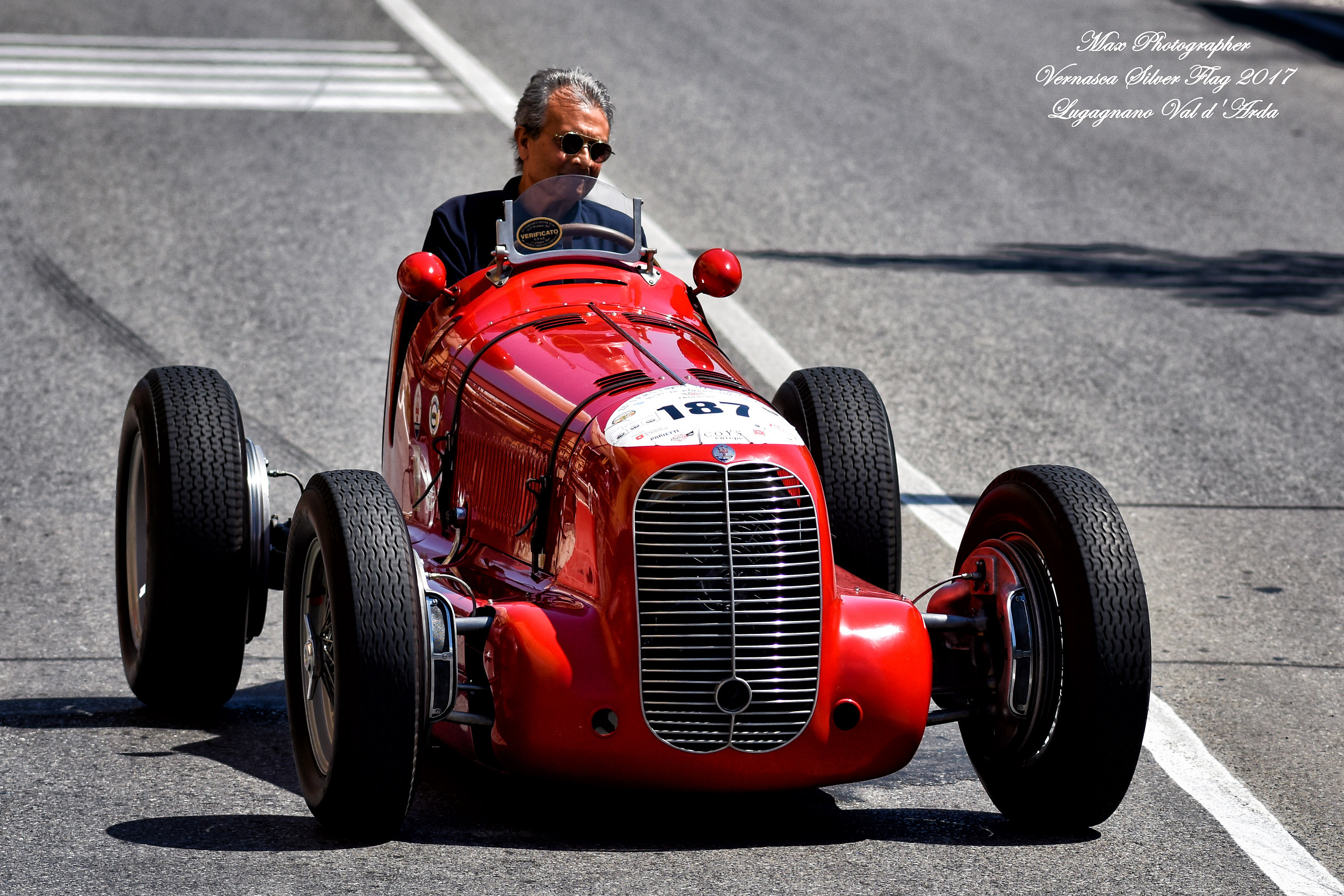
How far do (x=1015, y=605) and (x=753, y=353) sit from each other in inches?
217

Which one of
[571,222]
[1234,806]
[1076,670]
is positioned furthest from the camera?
[571,222]

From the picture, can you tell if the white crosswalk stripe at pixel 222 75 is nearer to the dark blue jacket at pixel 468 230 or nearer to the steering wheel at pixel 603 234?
the dark blue jacket at pixel 468 230

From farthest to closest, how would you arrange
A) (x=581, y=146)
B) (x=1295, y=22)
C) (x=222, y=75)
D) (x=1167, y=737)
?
1. (x=1295, y=22)
2. (x=222, y=75)
3. (x=581, y=146)
4. (x=1167, y=737)

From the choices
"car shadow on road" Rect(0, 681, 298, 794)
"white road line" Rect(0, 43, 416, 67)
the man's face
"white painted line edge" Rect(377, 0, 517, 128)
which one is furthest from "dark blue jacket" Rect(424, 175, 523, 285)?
"white road line" Rect(0, 43, 416, 67)

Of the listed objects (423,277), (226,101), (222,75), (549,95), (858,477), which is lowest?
(858,477)

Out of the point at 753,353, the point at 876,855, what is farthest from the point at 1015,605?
the point at 753,353

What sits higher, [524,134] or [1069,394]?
[524,134]

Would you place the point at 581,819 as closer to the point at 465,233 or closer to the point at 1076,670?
the point at 1076,670

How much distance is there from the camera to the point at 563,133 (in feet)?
20.3

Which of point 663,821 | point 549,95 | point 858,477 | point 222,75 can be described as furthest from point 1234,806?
point 222,75

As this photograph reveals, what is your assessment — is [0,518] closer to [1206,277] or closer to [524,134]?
[524,134]

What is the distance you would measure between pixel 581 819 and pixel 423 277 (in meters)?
1.80

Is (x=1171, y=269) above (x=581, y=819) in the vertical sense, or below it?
above

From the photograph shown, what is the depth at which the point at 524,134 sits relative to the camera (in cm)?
629
